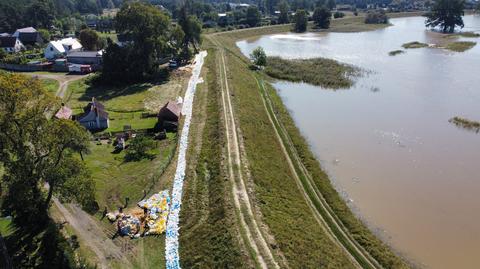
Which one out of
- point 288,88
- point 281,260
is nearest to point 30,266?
point 281,260

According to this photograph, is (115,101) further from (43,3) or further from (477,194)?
(43,3)

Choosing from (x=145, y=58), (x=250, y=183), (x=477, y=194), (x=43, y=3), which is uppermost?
(x=43, y=3)

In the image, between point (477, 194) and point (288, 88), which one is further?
point (288, 88)

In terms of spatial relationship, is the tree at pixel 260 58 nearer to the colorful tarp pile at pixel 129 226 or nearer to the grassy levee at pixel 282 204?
the grassy levee at pixel 282 204

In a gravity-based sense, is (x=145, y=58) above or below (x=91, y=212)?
above

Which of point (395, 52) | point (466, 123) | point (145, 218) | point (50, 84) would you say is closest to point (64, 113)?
point (145, 218)
